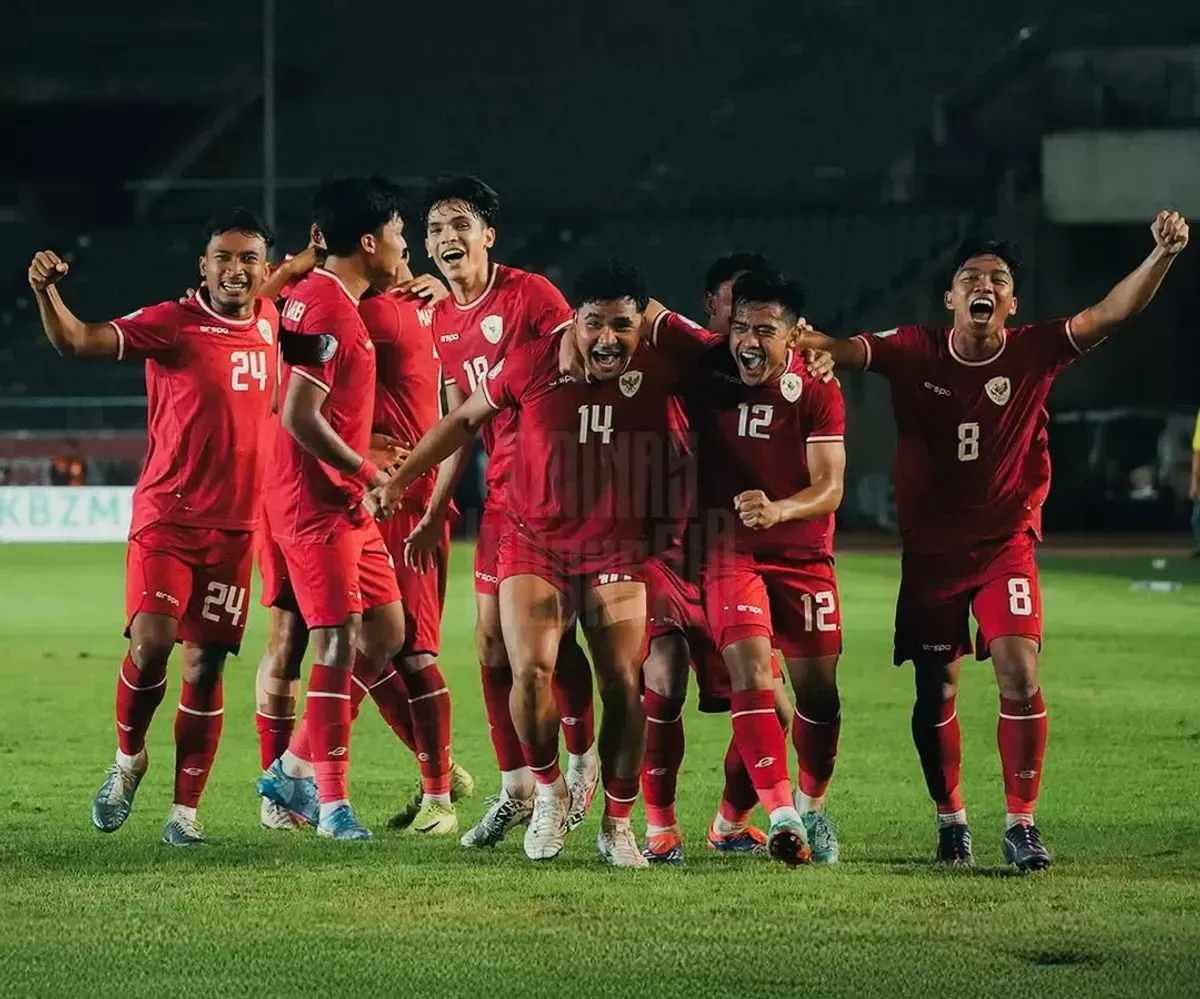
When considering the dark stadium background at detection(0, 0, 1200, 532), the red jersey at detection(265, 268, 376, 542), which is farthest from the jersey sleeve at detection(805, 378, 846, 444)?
the dark stadium background at detection(0, 0, 1200, 532)

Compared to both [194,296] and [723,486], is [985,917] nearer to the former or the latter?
[723,486]

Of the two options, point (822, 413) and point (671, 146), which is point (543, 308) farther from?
point (671, 146)

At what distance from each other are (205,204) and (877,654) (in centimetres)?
2565

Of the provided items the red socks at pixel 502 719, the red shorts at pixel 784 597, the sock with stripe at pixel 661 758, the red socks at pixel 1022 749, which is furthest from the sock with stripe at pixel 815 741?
the red socks at pixel 502 719

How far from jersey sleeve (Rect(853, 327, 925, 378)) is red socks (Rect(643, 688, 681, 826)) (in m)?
1.23

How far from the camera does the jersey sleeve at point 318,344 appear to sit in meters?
7.17

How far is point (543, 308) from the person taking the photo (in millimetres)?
7441

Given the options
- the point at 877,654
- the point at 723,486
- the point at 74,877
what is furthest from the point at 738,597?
the point at 877,654

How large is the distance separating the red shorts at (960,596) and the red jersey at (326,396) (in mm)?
1944

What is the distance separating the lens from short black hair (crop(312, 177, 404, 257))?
24.2ft

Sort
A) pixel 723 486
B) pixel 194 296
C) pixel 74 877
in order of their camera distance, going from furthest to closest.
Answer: pixel 194 296 < pixel 723 486 < pixel 74 877

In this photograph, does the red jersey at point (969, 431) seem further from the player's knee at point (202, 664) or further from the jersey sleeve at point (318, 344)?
the player's knee at point (202, 664)

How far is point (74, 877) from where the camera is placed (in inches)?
246

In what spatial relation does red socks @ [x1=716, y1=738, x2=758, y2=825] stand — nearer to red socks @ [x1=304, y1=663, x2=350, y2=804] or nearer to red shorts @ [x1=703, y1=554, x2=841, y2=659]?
red shorts @ [x1=703, y1=554, x2=841, y2=659]
